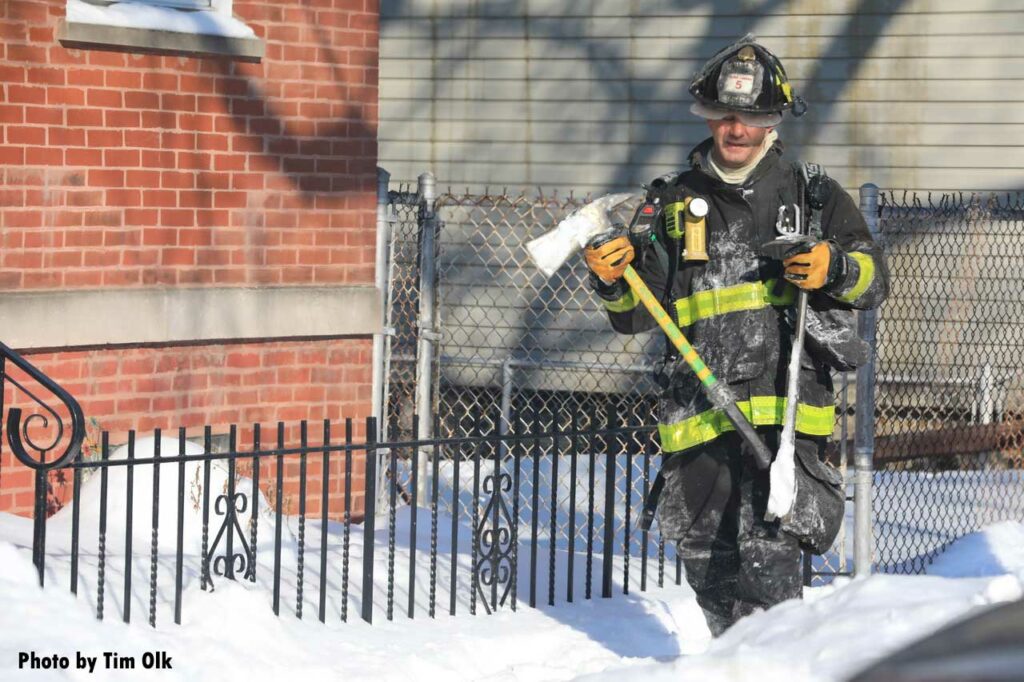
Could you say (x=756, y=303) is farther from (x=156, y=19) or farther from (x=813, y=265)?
(x=156, y=19)

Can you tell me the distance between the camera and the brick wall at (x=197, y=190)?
7.79 metres

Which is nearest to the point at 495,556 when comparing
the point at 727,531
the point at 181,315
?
the point at 727,531

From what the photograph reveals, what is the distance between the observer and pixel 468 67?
13.1 meters

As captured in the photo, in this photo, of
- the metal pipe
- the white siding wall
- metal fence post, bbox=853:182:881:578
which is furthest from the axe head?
the white siding wall

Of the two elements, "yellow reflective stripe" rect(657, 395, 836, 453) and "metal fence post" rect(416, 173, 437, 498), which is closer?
"yellow reflective stripe" rect(657, 395, 836, 453)

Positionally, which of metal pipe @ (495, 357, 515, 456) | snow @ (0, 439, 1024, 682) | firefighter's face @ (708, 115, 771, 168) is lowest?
snow @ (0, 439, 1024, 682)

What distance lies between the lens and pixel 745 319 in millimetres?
5324

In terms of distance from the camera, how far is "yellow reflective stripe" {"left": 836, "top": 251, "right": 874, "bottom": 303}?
203 inches

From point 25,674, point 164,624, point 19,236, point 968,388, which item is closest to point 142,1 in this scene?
point 19,236

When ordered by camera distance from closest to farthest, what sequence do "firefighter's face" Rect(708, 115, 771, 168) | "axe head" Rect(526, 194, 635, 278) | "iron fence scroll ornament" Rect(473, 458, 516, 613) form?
"firefighter's face" Rect(708, 115, 771, 168) → "axe head" Rect(526, 194, 635, 278) → "iron fence scroll ornament" Rect(473, 458, 516, 613)

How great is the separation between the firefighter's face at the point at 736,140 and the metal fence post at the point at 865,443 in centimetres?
232

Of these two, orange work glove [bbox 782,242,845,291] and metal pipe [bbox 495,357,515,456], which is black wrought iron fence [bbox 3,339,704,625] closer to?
orange work glove [bbox 782,242,845,291]

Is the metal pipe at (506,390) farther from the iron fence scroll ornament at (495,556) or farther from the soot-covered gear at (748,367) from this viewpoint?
the soot-covered gear at (748,367)

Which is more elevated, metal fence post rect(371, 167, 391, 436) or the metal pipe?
metal fence post rect(371, 167, 391, 436)
